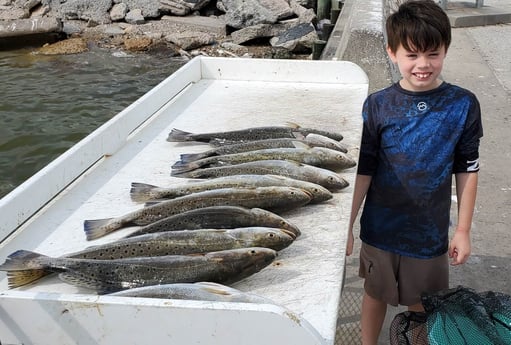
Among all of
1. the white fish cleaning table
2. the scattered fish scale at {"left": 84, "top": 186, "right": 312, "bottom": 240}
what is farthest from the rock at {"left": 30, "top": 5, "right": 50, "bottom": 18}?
the scattered fish scale at {"left": 84, "top": 186, "right": 312, "bottom": 240}

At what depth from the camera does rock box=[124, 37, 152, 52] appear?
21578mm

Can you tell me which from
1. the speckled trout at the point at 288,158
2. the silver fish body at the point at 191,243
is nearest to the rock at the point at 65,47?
the speckled trout at the point at 288,158

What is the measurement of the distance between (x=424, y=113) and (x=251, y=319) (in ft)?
5.86

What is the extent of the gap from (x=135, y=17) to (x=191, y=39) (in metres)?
3.62

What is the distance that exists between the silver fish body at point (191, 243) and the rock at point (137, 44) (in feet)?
64.9

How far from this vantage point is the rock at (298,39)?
1998cm

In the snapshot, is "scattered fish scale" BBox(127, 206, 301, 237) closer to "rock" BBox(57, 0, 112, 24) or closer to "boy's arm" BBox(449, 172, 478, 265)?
"boy's arm" BBox(449, 172, 478, 265)

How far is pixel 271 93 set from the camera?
17.0 feet

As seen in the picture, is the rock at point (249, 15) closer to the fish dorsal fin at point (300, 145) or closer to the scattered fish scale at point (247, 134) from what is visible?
the scattered fish scale at point (247, 134)

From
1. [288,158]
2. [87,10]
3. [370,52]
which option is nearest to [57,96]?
[87,10]

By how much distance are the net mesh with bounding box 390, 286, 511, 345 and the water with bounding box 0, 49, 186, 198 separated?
963cm

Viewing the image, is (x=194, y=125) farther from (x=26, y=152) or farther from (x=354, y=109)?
(x=26, y=152)

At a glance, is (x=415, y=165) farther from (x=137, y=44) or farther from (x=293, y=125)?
(x=137, y=44)

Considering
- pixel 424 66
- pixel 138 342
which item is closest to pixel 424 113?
pixel 424 66
